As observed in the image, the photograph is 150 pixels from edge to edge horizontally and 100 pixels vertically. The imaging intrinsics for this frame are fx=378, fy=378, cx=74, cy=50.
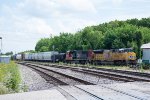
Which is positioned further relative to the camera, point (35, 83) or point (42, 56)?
point (42, 56)

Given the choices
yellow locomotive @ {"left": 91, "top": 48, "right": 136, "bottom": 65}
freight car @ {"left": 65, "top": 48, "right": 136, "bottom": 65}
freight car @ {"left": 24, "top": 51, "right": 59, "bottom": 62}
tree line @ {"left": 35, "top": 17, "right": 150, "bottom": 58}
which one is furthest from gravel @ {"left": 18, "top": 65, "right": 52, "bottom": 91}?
freight car @ {"left": 24, "top": 51, "right": 59, "bottom": 62}

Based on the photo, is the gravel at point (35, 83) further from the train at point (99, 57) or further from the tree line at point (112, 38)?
the tree line at point (112, 38)

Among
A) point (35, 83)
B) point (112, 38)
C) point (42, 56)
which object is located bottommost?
point (35, 83)

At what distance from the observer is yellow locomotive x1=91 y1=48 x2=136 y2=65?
49.1 meters

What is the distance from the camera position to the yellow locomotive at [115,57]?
49.1m

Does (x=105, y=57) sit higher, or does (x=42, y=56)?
(x=42, y=56)

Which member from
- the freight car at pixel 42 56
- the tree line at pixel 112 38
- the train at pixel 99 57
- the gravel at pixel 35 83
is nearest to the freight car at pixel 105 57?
the train at pixel 99 57

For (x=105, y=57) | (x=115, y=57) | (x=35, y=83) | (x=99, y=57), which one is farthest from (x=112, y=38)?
(x=35, y=83)

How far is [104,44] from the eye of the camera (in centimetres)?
7662

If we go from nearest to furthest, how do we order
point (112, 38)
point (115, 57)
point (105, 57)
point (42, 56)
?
point (115, 57), point (105, 57), point (112, 38), point (42, 56)

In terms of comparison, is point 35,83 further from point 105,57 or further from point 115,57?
point 105,57

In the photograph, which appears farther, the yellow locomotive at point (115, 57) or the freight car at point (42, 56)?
the freight car at point (42, 56)

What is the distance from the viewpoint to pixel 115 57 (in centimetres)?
5134

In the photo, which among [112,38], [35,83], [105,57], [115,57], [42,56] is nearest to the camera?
[35,83]
